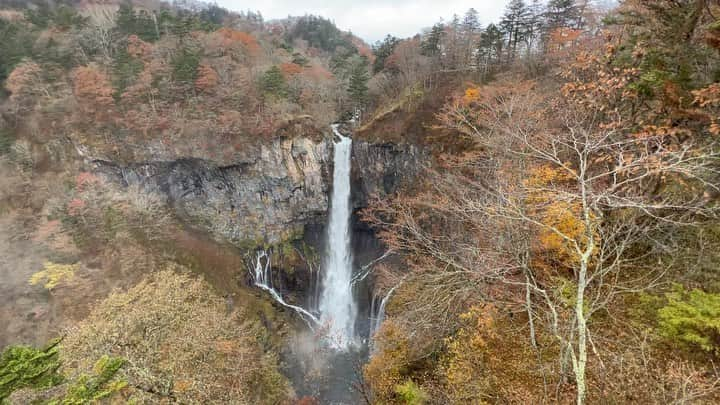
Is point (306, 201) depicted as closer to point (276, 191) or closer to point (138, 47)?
point (276, 191)

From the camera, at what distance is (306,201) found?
1067 inches

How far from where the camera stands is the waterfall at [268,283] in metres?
24.5

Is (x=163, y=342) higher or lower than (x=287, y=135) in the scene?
lower

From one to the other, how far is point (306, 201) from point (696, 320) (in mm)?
23980

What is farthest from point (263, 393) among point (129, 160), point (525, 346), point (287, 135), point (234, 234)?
point (129, 160)

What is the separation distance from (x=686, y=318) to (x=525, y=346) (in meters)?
3.48

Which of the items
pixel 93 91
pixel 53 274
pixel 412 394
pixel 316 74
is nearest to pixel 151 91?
pixel 93 91

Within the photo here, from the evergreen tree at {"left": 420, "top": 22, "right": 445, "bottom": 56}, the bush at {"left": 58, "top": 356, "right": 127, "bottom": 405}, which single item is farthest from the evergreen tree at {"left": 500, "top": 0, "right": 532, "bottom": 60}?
the bush at {"left": 58, "top": 356, "right": 127, "bottom": 405}

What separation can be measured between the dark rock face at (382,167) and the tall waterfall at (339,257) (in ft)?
3.15

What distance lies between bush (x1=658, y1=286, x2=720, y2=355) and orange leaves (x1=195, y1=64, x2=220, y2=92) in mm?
29169

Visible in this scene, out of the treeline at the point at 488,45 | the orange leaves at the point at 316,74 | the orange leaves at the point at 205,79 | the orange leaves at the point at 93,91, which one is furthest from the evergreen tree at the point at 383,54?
the orange leaves at the point at 93,91

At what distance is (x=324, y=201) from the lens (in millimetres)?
27250

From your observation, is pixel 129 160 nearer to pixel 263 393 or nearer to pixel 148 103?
pixel 148 103

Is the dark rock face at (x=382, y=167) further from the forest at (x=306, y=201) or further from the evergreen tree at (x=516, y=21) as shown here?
the evergreen tree at (x=516, y=21)
